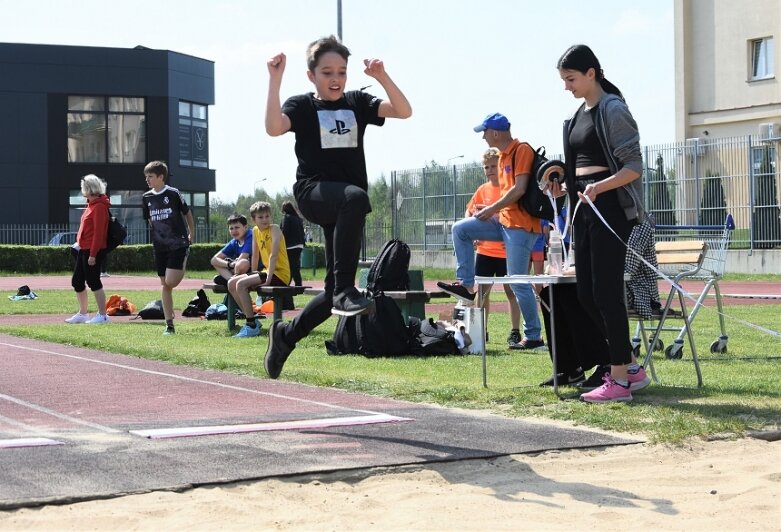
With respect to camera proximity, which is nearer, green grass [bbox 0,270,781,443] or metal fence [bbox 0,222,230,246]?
green grass [bbox 0,270,781,443]

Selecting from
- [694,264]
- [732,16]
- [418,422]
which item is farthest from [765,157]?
[418,422]

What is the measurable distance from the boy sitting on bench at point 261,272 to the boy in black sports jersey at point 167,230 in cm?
70

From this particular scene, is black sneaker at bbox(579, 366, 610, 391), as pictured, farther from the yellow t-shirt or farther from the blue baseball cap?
the yellow t-shirt

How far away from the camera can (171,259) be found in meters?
14.3

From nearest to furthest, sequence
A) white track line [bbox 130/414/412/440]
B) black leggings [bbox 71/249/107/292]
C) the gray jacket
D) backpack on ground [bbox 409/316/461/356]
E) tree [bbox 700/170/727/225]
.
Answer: white track line [bbox 130/414/412/440]
the gray jacket
backpack on ground [bbox 409/316/461/356]
black leggings [bbox 71/249/107/292]
tree [bbox 700/170/727/225]

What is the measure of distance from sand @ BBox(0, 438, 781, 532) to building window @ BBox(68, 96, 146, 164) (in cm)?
5223

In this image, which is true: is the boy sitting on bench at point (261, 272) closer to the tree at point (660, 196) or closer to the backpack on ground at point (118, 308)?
the backpack on ground at point (118, 308)

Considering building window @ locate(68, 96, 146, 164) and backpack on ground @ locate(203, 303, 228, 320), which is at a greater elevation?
building window @ locate(68, 96, 146, 164)

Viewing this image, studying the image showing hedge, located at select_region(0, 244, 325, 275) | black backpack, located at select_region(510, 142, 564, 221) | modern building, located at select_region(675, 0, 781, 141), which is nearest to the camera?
black backpack, located at select_region(510, 142, 564, 221)

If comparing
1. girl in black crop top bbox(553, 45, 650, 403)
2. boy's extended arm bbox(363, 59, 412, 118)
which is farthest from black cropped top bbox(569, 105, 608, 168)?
boy's extended arm bbox(363, 59, 412, 118)

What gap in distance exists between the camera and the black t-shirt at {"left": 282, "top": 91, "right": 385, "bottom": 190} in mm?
6996

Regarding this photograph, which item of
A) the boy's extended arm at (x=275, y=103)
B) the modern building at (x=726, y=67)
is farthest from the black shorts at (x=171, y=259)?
the modern building at (x=726, y=67)

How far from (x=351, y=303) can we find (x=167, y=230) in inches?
304

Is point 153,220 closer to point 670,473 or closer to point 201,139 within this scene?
point 670,473
